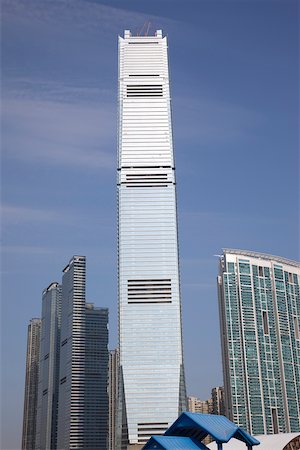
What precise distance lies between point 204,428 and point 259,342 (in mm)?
115276

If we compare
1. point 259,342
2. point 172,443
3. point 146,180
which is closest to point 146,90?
point 146,180

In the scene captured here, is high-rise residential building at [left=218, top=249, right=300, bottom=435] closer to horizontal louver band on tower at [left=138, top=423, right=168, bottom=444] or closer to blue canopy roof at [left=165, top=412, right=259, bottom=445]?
horizontal louver band on tower at [left=138, top=423, right=168, bottom=444]

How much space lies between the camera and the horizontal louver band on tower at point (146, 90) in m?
170

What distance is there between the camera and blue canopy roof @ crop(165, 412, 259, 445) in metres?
53.3

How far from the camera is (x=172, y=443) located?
5156cm

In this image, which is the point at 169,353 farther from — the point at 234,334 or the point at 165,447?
the point at 165,447

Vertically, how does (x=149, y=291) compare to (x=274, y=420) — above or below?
above

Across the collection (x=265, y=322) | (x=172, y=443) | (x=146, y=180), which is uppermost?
(x=146, y=180)

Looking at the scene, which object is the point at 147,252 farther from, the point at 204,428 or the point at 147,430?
the point at 204,428

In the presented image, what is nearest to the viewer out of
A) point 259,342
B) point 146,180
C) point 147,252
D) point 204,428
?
point 204,428

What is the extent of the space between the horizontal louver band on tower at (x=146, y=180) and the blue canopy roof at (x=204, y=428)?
349 ft

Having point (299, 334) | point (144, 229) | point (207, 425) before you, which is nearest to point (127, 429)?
point (144, 229)

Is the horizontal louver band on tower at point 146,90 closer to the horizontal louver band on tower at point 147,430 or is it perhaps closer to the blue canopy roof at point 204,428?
the horizontal louver band on tower at point 147,430

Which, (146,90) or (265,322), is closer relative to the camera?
(265,322)
